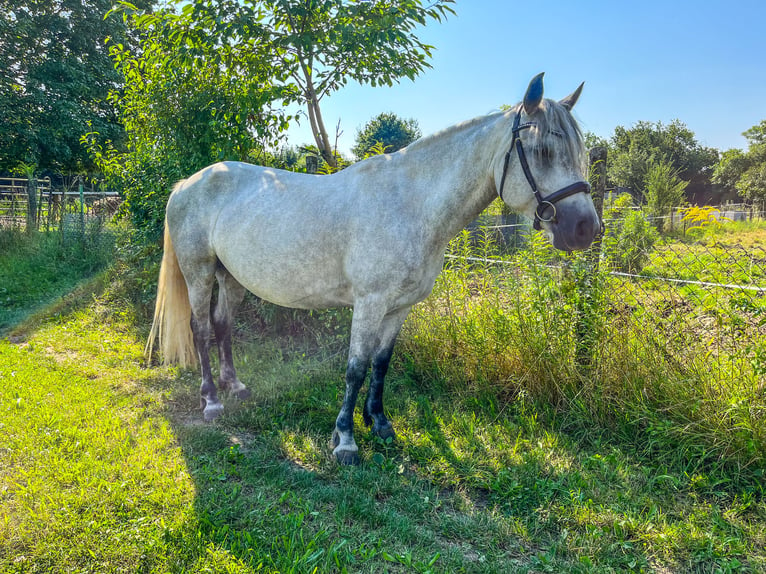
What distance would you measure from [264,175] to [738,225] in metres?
23.9

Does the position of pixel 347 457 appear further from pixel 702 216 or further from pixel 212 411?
pixel 702 216

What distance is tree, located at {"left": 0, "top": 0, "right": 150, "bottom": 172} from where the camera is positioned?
17.9 m

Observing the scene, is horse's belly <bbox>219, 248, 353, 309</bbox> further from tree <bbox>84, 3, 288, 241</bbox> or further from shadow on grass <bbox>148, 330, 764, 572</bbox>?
tree <bbox>84, 3, 288, 241</bbox>

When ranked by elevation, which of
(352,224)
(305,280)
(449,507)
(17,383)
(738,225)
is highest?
(738,225)

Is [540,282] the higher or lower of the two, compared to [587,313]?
higher

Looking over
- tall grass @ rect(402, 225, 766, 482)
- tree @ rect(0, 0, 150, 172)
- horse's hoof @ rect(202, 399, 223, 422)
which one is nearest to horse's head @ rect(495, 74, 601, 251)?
tall grass @ rect(402, 225, 766, 482)

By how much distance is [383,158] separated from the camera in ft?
10.3

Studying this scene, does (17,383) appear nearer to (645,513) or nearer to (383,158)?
(383,158)

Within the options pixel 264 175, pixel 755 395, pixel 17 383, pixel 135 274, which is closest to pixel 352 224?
pixel 264 175

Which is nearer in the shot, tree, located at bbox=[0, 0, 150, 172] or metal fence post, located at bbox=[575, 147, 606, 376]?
metal fence post, located at bbox=[575, 147, 606, 376]

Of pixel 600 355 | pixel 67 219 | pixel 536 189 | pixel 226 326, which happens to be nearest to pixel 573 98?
pixel 536 189

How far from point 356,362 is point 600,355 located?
73.1 inches

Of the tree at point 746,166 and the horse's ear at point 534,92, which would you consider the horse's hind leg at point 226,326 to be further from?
the tree at point 746,166

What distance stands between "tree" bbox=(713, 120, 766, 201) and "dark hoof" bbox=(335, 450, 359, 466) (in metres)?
48.3
